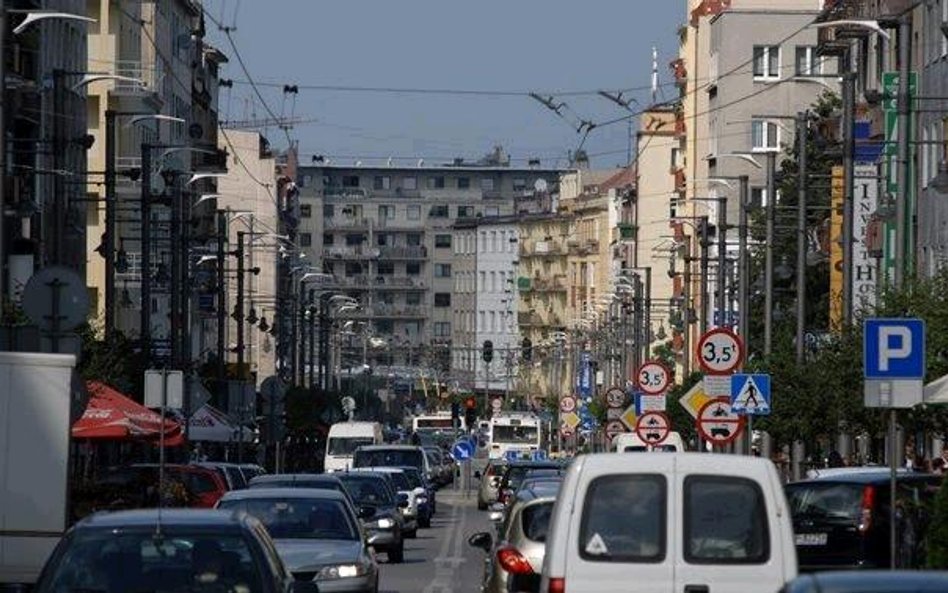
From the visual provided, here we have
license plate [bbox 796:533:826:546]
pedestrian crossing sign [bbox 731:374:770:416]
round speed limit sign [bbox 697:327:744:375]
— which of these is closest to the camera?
license plate [bbox 796:533:826:546]

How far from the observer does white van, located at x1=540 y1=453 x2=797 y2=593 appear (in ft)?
59.6

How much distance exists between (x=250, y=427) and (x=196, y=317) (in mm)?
47887

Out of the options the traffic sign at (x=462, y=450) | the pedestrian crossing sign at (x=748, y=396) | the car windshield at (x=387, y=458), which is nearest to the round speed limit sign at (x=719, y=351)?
the pedestrian crossing sign at (x=748, y=396)

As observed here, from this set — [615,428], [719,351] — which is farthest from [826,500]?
[615,428]

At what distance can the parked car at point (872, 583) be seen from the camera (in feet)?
40.4

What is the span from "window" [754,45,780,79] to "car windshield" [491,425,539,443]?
62.4 ft

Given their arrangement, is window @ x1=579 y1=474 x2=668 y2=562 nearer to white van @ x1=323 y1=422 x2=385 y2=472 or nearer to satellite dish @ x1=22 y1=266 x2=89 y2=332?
satellite dish @ x1=22 y1=266 x2=89 y2=332

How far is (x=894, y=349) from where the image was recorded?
26.9 meters

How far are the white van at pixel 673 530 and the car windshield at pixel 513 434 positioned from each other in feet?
314

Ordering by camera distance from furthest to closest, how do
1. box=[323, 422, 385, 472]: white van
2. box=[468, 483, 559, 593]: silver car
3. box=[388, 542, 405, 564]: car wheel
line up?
box=[323, 422, 385, 472]: white van, box=[388, 542, 405, 564]: car wheel, box=[468, 483, 559, 593]: silver car

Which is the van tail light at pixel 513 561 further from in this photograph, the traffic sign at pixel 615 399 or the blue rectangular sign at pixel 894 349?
the traffic sign at pixel 615 399

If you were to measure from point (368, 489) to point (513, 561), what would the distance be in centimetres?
2146

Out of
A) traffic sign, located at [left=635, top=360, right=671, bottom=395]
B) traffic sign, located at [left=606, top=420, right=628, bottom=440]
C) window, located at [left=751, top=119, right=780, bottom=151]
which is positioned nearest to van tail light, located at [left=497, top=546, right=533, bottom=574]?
traffic sign, located at [left=635, top=360, right=671, bottom=395]

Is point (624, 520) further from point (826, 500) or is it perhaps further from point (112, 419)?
point (112, 419)
